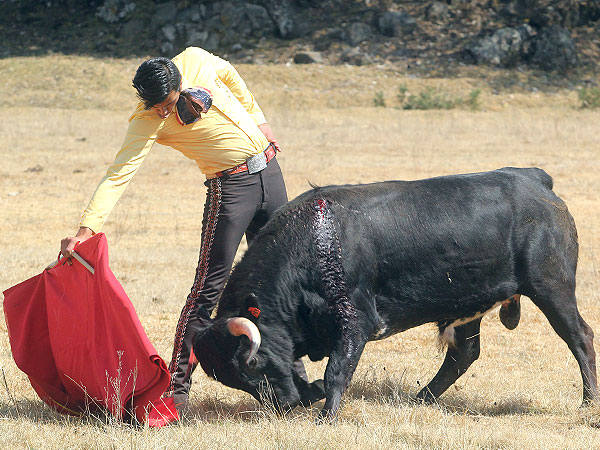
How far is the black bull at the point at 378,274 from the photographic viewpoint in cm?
542

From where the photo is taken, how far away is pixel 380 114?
24.8m

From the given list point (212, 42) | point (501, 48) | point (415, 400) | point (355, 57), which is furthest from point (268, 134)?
point (212, 42)

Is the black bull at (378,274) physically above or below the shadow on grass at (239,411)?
above

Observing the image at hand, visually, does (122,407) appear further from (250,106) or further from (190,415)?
Answer: (250,106)

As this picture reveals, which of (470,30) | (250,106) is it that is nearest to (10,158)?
(250,106)

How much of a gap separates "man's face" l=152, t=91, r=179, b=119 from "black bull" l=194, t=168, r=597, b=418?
96cm

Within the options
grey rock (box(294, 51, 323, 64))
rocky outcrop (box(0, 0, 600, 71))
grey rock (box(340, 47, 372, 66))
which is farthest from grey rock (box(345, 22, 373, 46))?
grey rock (box(294, 51, 323, 64))

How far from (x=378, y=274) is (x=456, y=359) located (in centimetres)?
109

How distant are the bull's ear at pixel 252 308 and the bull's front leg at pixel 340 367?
511mm

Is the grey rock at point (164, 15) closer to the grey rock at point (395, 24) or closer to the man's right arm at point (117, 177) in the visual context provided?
the grey rock at point (395, 24)

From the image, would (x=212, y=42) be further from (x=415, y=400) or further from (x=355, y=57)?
(x=415, y=400)

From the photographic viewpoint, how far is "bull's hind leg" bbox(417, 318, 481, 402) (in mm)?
6230

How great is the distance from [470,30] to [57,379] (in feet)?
106

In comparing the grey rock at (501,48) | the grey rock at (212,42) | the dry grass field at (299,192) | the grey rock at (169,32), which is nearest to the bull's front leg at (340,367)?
the dry grass field at (299,192)
